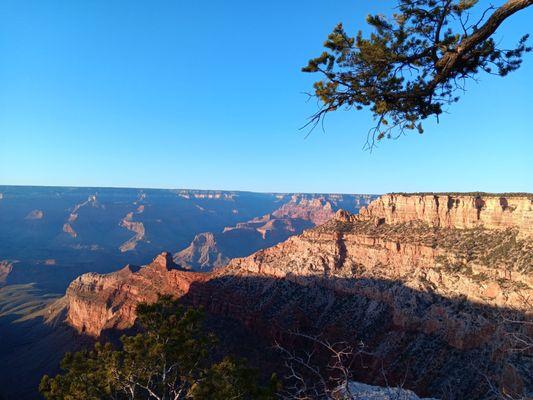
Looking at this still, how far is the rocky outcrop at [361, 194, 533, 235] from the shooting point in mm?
45562

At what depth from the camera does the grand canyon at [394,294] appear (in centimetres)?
3697

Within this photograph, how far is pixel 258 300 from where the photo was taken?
56719 millimetres

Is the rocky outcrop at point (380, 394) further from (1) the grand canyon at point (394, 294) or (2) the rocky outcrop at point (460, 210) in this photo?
(2) the rocky outcrop at point (460, 210)

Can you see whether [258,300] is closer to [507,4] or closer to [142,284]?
[142,284]

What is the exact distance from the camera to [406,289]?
47.4m

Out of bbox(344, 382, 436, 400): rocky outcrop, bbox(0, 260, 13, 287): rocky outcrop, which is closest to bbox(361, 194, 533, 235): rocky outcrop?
bbox(344, 382, 436, 400): rocky outcrop

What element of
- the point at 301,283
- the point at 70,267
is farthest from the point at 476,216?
the point at 70,267

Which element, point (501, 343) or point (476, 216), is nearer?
point (501, 343)

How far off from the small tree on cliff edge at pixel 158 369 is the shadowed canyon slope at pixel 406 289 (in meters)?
14.8

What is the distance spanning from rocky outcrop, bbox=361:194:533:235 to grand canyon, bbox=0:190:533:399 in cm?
14

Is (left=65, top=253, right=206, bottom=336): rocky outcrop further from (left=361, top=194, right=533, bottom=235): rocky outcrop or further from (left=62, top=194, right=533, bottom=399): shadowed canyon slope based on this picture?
(left=361, top=194, right=533, bottom=235): rocky outcrop

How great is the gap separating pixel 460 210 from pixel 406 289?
14.1 m

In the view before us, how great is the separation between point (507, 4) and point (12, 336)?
108 m

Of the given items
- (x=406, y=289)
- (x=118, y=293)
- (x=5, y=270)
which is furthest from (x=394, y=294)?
(x=5, y=270)
